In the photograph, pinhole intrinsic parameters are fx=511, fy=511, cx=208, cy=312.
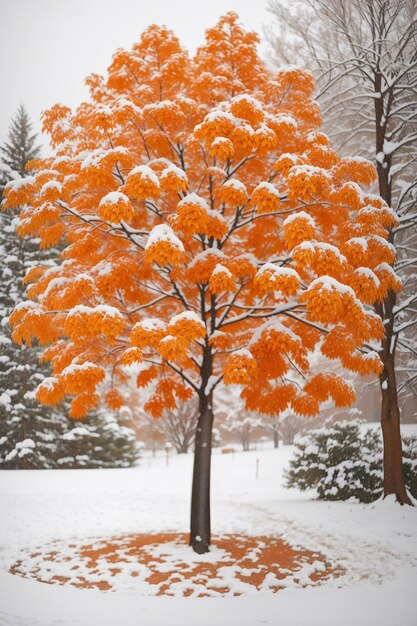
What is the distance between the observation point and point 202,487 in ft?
24.1

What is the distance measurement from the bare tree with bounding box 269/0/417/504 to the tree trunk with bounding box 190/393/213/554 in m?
4.29

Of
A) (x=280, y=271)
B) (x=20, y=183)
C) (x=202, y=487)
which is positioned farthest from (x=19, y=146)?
(x=280, y=271)

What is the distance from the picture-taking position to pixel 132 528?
29.5ft

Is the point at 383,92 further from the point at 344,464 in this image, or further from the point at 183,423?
the point at 183,423

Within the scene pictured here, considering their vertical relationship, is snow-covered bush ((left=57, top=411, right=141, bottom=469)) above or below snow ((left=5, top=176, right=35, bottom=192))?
below

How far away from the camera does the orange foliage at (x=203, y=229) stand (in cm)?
589

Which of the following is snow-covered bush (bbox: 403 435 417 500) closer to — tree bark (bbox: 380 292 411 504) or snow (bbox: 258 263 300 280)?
tree bark (bbox: 380 292 411 504)

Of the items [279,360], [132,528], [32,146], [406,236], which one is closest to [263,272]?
[279,360]

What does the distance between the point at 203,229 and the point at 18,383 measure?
1451 cm

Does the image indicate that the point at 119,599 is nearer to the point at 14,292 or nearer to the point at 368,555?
the point at 368,555

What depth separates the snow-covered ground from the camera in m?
4.86

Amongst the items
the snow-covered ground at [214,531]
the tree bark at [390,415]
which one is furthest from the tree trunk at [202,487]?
the tree bark at [390,415]

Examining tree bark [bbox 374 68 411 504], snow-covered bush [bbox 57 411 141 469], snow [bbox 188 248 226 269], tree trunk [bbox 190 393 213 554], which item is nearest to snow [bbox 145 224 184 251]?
snow [bbox 188 248 226 269]

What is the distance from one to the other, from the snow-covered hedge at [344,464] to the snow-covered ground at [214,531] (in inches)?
18.8
